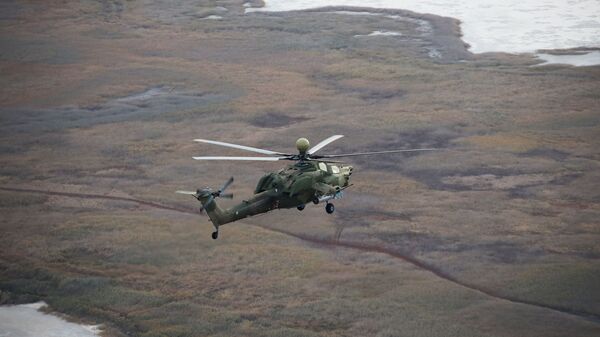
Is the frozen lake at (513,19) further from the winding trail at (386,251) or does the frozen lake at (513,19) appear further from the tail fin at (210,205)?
the tail fin at (210,205)

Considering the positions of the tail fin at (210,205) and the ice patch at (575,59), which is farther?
the ice patch at (575,59)

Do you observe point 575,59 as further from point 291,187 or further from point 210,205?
point 210,205

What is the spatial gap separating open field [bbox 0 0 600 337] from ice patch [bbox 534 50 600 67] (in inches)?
→ 69.6

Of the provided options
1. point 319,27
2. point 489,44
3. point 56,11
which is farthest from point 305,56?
point 56,11

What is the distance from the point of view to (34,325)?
41969mm

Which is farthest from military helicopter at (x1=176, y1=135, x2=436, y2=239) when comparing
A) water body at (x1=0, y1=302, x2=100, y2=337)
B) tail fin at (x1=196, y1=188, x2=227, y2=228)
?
water body at (x1=0, y1=302, x2=100, y2=337)

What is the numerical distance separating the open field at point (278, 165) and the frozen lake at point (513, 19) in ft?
11.2

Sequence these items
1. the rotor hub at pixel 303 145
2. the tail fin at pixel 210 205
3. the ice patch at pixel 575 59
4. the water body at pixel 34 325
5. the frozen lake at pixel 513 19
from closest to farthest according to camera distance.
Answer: the tail fin at pixel 210 205, the rotor hub at pixel 303 145, the water body at pixel 34 325, the ice patch at pixel 575 59, the frozen lake at pixel 513 19

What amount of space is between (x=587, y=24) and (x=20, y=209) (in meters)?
62.2

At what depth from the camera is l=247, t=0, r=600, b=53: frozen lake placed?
288 feet

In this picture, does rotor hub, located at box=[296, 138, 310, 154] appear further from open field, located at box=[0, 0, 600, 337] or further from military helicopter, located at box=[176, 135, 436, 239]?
open field, located at box=[0, 0, 600, 337]

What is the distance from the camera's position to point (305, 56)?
84750 mm

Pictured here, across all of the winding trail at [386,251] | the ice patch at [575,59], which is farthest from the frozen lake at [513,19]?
the winding trail at [386,251]

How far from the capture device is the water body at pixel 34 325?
41000 millimetres
